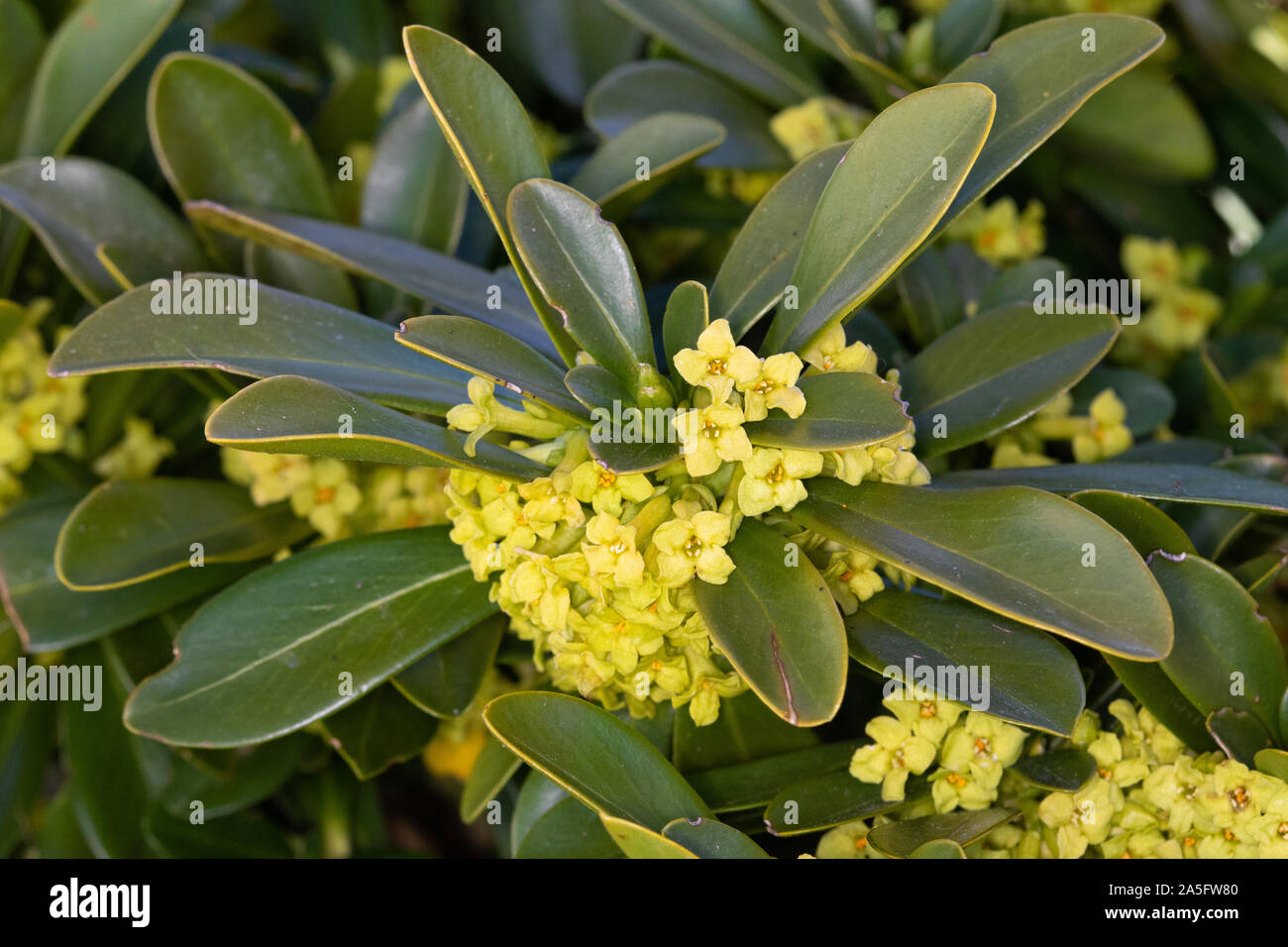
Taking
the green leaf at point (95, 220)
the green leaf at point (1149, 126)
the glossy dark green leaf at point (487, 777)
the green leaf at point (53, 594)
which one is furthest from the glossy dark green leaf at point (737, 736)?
the green leaf at point (1149, 126)

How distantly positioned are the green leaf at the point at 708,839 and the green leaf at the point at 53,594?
35.7 inches

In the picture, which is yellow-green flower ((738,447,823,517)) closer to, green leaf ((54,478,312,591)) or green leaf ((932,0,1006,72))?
green leaf ((54,478,312,591))

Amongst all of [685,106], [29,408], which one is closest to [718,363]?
[685,106]

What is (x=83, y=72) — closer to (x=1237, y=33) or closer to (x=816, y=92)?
(x=816, y=92)

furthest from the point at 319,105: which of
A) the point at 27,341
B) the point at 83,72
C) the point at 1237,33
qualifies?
the point at 1237,33

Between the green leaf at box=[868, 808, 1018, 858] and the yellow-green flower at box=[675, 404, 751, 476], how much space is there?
47 cm

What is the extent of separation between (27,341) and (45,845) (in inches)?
33.8

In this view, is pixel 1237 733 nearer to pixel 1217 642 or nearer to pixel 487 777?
pixel 1217 642

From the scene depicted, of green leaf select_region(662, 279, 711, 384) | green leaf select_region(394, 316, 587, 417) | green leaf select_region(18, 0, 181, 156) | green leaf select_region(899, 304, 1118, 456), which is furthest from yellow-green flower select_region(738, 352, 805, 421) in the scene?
green leaf select_region(18, 0, 181, 156)

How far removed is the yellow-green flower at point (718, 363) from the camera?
1.09 meters

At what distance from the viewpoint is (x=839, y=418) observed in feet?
3.53

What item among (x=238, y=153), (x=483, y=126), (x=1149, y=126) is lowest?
(x=483, y=126)

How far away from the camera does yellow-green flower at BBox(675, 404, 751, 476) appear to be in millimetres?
1075

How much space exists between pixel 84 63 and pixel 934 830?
1.78 m
